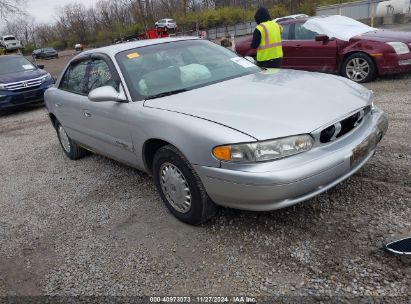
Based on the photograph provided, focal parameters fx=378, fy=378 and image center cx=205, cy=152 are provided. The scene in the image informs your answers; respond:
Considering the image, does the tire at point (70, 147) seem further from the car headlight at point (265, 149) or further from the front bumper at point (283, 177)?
the car headlight at point (265, 149)

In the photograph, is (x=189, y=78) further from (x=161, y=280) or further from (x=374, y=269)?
(x=374, y=269)

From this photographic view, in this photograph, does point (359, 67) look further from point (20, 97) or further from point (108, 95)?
point (20, 97)

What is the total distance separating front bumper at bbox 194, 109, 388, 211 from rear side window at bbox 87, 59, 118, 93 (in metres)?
1.61

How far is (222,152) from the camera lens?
2635 millimetres

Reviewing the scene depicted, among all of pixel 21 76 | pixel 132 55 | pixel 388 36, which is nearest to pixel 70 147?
pixel 132 55

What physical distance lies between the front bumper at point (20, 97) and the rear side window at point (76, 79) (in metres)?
5.53

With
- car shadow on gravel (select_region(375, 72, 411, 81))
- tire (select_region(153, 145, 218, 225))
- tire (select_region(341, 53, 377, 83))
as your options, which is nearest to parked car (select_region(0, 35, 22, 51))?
tire (select_region(341, 53, 377, 83))

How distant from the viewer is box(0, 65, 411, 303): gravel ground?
246 centimetres

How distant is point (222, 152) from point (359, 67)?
6.04 metres

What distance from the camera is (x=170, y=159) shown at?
10.1 ft

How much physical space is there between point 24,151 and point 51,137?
2.41 ft

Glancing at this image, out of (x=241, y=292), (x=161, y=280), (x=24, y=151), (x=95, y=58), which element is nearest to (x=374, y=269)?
(x=241, y=292)

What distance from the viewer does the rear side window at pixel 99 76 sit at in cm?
383

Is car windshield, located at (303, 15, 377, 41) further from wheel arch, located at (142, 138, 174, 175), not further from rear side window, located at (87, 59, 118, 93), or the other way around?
wheel arch, located at (142, 138, 174, 175)
